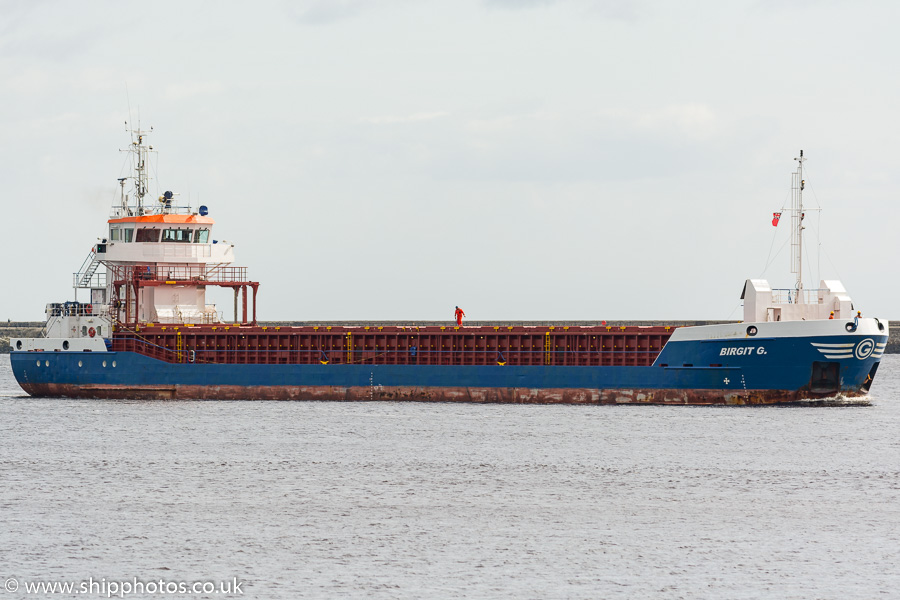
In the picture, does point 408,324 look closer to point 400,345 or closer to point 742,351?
point 400,345

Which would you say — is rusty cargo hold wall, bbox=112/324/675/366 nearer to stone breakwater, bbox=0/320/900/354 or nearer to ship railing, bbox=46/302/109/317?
ship railing, bbox=46/302/109/317

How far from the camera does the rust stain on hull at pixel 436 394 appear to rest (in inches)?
1679

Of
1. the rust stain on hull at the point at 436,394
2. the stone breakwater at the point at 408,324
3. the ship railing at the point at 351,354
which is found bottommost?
the rust stain on hull at the point at 436,394

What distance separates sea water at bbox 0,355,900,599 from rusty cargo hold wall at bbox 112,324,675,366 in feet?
11.7

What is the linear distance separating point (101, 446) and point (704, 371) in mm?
20694

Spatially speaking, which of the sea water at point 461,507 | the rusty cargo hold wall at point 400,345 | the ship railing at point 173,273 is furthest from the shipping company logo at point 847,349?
the ship railing at point 173,273

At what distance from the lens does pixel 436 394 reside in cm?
4700

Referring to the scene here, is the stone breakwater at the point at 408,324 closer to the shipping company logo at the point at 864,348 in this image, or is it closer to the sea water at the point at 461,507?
the shipping company logo at the point at 864,348

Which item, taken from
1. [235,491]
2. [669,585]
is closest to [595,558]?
[669,585]

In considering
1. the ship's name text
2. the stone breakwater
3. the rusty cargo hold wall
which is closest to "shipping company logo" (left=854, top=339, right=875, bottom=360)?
the ship's name text

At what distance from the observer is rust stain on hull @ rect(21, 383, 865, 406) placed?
42.7 meters

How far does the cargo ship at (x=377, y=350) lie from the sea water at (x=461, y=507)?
1.93m

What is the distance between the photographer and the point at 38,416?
47656 mm

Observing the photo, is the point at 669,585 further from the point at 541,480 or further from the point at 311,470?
the point at 311,470
